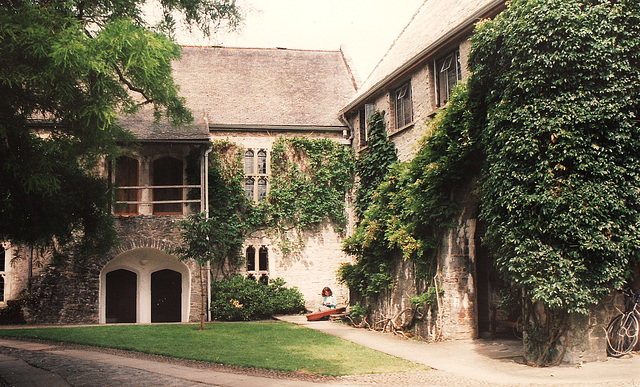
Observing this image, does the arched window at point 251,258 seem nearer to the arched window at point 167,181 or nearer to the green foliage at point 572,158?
the arched window at point 167,181

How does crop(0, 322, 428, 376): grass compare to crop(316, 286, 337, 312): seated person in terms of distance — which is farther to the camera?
crop(316, 286, 337, 312): seated person

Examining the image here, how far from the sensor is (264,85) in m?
23.6

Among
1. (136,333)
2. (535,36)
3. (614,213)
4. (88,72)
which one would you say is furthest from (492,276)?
(88,72)

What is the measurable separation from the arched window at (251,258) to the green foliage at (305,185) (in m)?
0.98

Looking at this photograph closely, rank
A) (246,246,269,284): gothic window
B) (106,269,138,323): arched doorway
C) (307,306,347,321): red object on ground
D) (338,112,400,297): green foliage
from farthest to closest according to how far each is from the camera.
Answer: (246,246,269,284): gothic window, (106,269,138,323): arched doorway, (307,306,347,321): red object on ground, (338,112,400,297): green foliage

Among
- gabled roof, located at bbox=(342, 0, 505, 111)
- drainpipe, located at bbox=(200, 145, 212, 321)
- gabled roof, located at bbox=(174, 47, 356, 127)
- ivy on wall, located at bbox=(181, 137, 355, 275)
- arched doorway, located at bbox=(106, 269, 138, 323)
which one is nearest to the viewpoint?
gabled roof, located at bbox=(342, 0, 505, 111)

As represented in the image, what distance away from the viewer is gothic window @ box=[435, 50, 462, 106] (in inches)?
547

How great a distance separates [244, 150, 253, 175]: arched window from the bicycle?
47.4 ft

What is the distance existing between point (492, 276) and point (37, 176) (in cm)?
1060

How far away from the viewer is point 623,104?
9047 mm

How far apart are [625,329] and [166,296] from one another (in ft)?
50.6

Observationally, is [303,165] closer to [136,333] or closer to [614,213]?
[136,333]

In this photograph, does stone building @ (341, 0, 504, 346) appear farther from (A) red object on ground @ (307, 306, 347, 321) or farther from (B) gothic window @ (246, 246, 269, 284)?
(B) gothic window @ (246, 246, 269, 284)

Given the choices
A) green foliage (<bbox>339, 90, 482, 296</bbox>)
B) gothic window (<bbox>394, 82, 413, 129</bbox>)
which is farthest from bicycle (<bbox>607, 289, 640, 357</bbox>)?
gothic window (<bbox>394, 82, 413, 129</bbox>)
